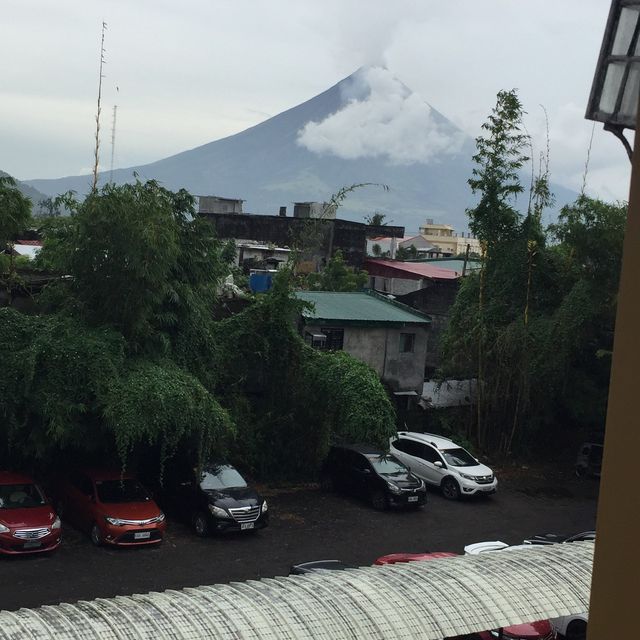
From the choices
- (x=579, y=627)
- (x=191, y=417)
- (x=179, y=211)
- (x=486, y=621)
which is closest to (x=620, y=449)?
(x=486, y=621)

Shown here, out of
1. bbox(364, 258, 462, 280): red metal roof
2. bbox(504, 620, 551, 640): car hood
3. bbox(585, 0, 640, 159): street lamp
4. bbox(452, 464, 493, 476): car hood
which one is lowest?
bbox(452, 464, 493, 476): car hood

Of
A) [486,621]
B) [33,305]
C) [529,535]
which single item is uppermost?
[33,305]

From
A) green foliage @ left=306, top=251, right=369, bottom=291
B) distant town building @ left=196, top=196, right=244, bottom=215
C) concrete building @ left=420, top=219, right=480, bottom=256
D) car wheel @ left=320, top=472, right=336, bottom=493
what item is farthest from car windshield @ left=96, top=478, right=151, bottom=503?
concrete building @ left=420, top=219, right=480, bottom=256

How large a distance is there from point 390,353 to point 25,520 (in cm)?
1364

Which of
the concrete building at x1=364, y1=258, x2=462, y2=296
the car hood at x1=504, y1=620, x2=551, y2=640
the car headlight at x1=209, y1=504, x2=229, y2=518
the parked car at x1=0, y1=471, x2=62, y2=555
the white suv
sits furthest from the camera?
the concrete building at x1=364, y1=258, x2=462, y2=296

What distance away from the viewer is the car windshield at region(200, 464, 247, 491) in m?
18.3

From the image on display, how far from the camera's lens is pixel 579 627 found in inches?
511

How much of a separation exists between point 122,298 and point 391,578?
982 cm

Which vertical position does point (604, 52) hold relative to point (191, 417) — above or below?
above

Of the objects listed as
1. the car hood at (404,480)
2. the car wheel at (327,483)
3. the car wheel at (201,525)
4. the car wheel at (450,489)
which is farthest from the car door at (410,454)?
the car wheel at (201,525)

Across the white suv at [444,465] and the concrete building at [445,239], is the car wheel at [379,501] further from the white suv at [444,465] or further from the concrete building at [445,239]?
the concrete building at [445,239]

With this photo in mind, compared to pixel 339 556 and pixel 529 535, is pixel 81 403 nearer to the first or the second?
pixel 339 556

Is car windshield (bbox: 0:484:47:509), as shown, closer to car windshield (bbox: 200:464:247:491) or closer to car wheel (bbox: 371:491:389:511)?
car windshield (bbox: 200:464:247:491)

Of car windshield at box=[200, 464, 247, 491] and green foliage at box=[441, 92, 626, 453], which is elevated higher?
green foliage at box=[441, 92, 626, 453]
